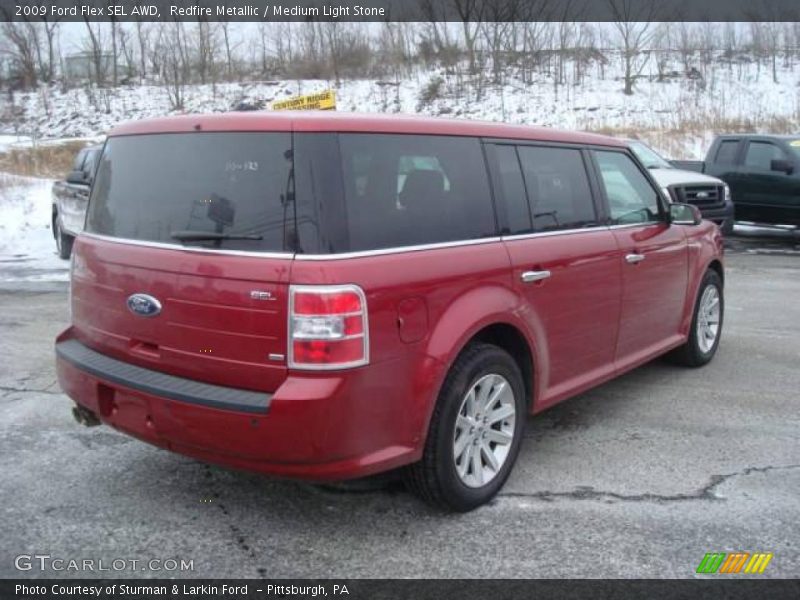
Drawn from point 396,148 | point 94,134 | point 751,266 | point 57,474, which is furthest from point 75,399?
point 94,134

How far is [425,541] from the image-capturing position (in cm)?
332

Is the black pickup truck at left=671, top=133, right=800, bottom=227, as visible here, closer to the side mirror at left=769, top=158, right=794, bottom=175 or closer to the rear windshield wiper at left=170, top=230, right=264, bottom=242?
the side mirror at left=769, top=158, right=794, bottom=175

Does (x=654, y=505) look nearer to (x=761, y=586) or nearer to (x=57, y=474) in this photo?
(x=761, y=586)

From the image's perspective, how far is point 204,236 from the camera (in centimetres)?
318

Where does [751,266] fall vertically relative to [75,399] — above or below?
below

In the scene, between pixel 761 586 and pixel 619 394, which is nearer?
pixel 761 586

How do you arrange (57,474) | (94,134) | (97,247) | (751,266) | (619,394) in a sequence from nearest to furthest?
(97,247)
(57,474)
(619,394)
(751,266)
(94,134)

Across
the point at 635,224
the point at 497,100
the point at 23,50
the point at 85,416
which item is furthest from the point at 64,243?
the point at 23,50

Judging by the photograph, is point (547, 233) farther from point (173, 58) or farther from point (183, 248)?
point (173, 58)

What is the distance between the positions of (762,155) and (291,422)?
13.3 meters

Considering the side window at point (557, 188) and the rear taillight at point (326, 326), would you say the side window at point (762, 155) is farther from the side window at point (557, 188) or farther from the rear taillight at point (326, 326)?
the rear taillight at point (326, 326)

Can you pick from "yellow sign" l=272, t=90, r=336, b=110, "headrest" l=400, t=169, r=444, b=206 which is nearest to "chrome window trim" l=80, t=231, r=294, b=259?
"headrest" l=400, t=169, r=444, b=206

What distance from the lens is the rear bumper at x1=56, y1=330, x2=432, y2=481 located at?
2943 mm

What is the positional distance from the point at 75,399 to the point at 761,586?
313 cm
